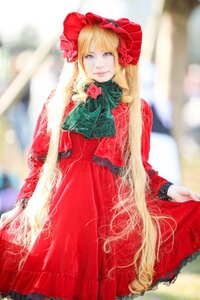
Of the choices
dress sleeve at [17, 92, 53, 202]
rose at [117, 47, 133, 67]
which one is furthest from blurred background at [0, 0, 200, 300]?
rose at [117, 47, 133, 67]

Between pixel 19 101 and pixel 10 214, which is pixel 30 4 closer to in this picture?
pixel 19 101

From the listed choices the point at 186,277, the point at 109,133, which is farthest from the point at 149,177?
the point at 186,277

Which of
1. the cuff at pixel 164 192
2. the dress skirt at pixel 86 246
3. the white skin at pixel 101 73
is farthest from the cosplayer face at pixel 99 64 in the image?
the cuff at pixel 164 192

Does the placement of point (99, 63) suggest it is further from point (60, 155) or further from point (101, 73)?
point (60, 155)

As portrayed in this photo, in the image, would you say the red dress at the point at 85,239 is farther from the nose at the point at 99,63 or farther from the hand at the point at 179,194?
the nose at the point at 99,63

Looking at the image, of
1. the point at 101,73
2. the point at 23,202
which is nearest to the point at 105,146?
the point at 101,73

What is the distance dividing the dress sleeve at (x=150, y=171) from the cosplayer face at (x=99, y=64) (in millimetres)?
212

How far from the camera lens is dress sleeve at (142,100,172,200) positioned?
2.80m

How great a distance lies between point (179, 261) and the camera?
2.69m

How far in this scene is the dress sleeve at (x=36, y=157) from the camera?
2.82 metres

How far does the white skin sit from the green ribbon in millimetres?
35

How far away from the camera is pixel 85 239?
261cm

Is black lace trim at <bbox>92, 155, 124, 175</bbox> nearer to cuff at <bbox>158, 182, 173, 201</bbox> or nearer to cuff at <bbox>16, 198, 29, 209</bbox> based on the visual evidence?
cuff at <bbox>158, 182, 173, 201</bbox>

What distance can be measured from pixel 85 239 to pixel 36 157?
0.42m
